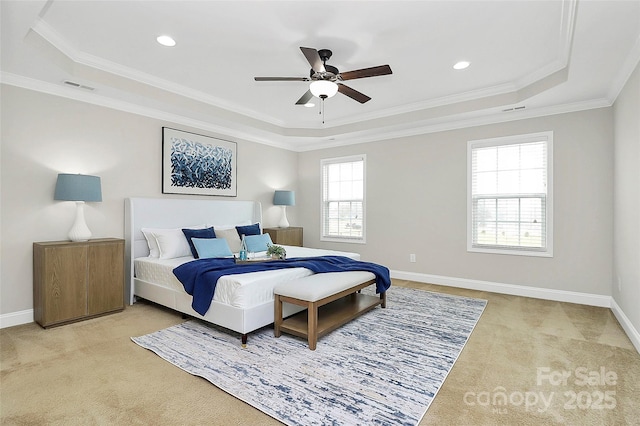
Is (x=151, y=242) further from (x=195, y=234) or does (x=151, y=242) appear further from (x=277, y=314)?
(x=277, y=314)

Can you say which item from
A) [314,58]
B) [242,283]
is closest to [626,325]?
[242,283]

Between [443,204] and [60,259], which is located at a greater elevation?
[443,204]

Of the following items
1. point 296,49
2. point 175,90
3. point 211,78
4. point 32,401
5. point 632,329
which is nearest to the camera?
point 32,401

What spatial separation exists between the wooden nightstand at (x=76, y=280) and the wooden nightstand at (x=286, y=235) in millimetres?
2581

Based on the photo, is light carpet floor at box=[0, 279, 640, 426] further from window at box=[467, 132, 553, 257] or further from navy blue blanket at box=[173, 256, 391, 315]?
window at box=[467, 132, 553, 257]

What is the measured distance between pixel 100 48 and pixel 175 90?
41.2 inches

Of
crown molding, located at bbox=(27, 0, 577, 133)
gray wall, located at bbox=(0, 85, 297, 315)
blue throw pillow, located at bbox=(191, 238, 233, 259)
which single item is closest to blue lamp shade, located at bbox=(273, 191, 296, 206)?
crown molding, located at bbox=(27, 0, 577, 133)

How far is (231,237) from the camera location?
4688 millimetres

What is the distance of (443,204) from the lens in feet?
16.7

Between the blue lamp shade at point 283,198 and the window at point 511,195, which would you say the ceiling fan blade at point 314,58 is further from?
the blue lamp shade at point 283,198

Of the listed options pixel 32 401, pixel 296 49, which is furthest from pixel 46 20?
pixel 32 401

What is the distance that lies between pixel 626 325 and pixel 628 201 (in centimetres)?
123

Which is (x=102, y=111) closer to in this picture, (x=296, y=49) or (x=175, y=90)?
(x=175, y=90)

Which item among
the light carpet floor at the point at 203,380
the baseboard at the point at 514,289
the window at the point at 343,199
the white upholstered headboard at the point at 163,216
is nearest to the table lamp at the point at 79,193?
Result: the white upholstered headboard at the point at 163,216
